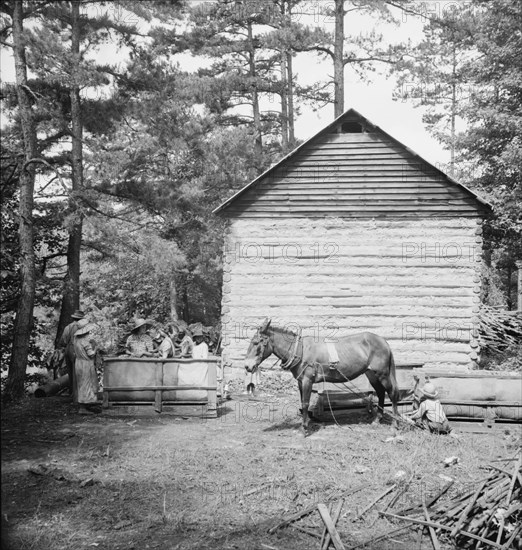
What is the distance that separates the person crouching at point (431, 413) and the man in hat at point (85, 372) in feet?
20.9

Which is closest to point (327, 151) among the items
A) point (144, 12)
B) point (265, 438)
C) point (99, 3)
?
point (144, 12)

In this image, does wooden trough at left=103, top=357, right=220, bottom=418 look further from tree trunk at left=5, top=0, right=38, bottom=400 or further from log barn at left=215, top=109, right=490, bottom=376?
log barn at left=215, top=109, right=490, bottom=376

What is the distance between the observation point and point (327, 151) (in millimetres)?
15578

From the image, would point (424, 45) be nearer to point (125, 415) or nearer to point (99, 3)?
point (99, 3)

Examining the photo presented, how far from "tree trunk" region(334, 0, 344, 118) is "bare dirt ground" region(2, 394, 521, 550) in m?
18.6

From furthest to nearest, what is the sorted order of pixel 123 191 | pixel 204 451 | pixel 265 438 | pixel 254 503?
pixel 123 191 → pixel 265 438 → pixel 204 451 → pixel 254 503

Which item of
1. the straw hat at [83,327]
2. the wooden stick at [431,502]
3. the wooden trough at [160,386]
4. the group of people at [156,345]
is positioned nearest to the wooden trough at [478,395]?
the wooden trough at [160,386]

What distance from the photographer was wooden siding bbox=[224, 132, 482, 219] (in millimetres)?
15180

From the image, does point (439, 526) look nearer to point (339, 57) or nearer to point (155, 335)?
point (155, 335)

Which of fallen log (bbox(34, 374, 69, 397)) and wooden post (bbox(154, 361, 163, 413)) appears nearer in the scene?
wooden post (bbox(154, 361, 163, 413))

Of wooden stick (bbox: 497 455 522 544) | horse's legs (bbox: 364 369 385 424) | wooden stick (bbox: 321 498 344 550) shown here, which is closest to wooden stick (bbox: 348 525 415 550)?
wooden stick (bbox: 321 498 344 550)

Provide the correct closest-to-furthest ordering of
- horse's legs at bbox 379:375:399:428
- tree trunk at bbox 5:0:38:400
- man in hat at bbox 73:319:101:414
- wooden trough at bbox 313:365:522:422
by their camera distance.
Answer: wooden trough at bbox 313:365:522:422, horse's legs at bbox 379:375:399:428, man in hat at bbox 73:319:101:414, tree trunk at bbox 5:0:38:400

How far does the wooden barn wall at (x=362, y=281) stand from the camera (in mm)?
15047

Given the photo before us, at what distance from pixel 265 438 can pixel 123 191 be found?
1076 centimetres
